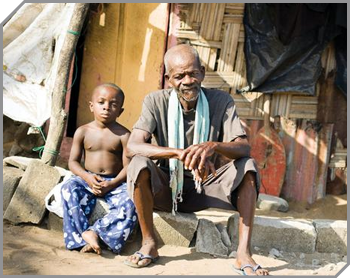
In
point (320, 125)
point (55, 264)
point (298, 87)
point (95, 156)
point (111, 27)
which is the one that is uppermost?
point (111, 27)

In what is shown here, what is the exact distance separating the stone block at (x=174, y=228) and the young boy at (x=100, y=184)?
0.28 metres

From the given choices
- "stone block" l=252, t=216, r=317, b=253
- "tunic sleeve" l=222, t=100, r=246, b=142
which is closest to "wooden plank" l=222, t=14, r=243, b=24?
"tunic sleeve" l=222, t=100, r=246, b=142

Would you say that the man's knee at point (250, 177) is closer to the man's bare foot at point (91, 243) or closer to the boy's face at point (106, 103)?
the man's bare foot at point (91, 243)

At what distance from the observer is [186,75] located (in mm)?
4070

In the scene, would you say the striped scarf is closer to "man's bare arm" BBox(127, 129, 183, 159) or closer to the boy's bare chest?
"man's bare arm" BBox(127, 129, 183, 159)

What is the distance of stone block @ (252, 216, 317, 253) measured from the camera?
4.69 m

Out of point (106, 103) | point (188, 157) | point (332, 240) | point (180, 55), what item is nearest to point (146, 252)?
point (188, 157)

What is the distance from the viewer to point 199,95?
4297 millimetres

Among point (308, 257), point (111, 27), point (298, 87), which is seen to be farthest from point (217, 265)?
point (111, 27)

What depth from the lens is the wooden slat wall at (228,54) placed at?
6.46 metres

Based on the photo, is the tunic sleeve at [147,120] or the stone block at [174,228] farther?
the stone block at [174,228]

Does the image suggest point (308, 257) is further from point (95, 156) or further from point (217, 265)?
point (95, 156)

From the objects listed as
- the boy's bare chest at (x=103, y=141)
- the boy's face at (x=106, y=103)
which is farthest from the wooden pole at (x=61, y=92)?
the boy's face at (x=106, y=103)

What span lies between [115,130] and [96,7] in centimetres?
258
